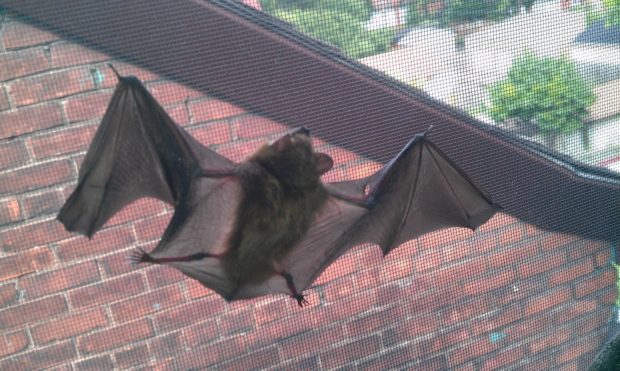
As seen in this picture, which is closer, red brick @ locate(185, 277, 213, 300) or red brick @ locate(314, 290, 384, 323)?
red brick @ locate(185, 277, 213, 300)

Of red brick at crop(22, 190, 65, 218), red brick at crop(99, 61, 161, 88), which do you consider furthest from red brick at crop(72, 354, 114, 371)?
red brick at crop(99, 61, 161, 88)

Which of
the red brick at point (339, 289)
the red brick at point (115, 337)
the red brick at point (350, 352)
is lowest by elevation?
the red brick at point (350, 352)

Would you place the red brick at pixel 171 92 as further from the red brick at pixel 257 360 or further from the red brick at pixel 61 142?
the red brick at pixel 257 360

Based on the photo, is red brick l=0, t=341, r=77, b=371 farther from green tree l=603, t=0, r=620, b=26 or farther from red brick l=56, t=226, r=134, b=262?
green tree l=603, t=0, r=620, b=26

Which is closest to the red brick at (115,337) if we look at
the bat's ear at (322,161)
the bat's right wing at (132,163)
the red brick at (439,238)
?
the bat's right wing at (132,163)

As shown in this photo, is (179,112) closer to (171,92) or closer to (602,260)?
(171,92)

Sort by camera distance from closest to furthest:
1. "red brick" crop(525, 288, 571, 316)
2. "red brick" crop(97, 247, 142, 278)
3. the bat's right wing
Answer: the bat's right wing → "red brick" crop(97, 247, 142, 278) → "red brick" crop(525, 288, 571, 316)

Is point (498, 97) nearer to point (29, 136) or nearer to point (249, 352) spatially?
point (249, 352)
